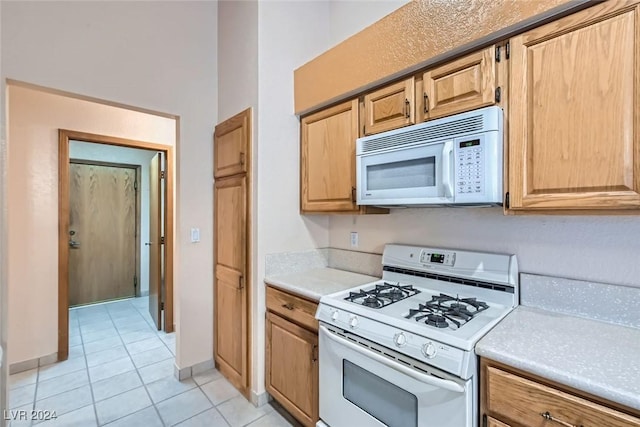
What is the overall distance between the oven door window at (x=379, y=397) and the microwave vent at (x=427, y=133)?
113 cm

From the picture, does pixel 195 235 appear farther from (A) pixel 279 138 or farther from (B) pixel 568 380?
(B) pixel 568 380

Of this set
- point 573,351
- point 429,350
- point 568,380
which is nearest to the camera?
point 568,380

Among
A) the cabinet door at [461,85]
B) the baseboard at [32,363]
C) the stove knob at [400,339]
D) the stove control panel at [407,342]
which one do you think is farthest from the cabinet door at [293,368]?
the baseboard at [32,363]

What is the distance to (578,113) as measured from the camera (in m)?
1.10

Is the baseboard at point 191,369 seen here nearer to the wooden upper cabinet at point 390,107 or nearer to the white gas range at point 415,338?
the white gas range at point 415,338

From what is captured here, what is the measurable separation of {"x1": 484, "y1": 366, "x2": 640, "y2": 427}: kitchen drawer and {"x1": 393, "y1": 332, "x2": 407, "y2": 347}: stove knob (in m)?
→ 0.29

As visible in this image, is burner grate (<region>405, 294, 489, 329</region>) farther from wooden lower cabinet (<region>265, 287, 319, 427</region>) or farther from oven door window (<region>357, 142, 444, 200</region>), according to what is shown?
wooden lower cabinet (<region>265, 287, 319, 427</region>)

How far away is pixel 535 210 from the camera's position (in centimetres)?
121

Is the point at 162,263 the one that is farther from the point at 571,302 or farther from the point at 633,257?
the point at 633,257

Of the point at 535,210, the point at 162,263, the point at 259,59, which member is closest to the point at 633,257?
the point at 535,210

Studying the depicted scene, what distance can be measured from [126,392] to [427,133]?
8.81 feet

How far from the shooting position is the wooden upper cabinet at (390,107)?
160 cm

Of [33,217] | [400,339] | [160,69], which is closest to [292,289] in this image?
[400,339]

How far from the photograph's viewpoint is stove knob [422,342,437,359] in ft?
3.66
